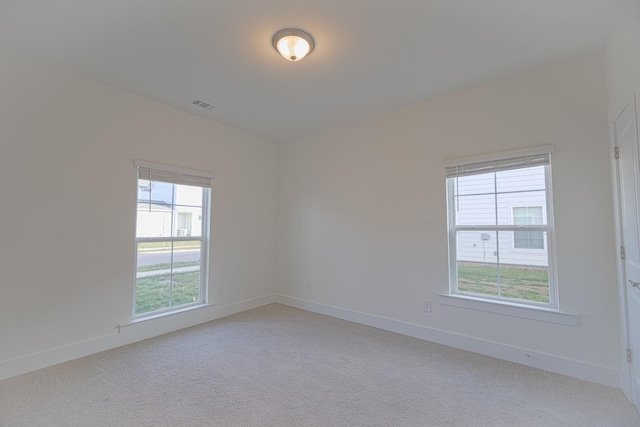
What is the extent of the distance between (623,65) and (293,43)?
228 cm

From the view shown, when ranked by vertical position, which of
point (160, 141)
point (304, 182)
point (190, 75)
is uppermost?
point (190, 75)

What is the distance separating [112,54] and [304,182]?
2.68 metres

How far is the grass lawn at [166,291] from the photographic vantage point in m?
3.25

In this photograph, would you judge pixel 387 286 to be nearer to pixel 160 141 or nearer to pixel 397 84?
pixel 397 84

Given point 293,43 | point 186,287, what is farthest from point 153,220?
point 293,43

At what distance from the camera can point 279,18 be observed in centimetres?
199

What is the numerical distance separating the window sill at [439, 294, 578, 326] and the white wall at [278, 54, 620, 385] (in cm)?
5

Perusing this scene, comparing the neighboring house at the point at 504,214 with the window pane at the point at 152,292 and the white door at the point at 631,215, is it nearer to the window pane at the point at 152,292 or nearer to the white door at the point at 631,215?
the white door at the point at 631,215

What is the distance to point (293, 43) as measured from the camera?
7.13ft

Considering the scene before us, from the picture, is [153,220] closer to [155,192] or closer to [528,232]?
[155,192]

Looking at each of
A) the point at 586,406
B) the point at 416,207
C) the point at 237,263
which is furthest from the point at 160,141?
the point at 586,406

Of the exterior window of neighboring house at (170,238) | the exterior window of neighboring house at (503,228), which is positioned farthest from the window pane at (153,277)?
the exterior window of neighboring house at (503,228)

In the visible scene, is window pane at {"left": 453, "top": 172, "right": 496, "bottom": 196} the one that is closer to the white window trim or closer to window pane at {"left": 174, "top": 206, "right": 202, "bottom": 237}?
the white window trim

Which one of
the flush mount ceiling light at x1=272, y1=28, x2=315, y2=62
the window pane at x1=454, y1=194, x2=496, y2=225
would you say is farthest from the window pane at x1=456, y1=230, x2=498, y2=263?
the flush mount ceiling light at x1=272, y1=28, x2=315, y2=62
